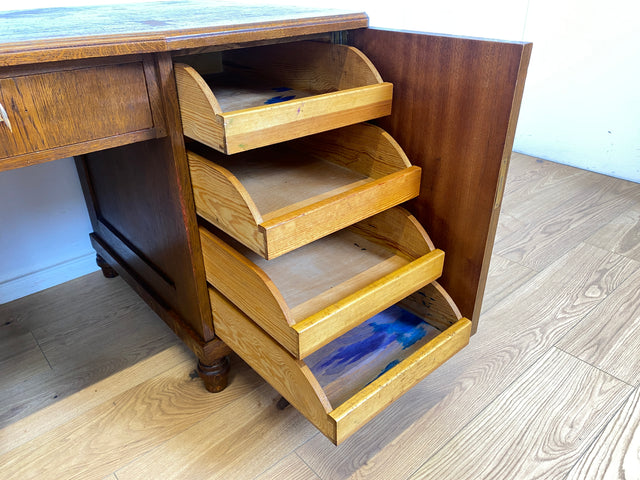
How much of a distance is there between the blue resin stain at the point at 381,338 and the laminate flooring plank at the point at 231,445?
0.52 ft

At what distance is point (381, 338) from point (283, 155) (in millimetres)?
451

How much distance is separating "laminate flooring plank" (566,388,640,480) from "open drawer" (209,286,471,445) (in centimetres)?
30

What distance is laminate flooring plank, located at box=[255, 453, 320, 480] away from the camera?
34.4 inches

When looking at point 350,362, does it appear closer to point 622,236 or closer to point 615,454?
point 615,454

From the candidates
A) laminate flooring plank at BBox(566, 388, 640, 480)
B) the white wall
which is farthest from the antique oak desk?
the white wall

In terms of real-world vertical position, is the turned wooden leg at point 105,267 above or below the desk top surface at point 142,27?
below

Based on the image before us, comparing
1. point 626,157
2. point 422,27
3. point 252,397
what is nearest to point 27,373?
point 252,397

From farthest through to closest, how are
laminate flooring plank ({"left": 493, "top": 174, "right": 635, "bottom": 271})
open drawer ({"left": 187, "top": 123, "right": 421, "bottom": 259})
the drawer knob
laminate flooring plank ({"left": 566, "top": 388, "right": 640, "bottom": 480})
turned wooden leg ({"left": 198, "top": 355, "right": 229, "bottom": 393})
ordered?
laminate flooring plank ({"left": 493, "top": 174, "right": 635, "bottom": 271}), turned wooden leg ({"left": 198, "top": 355, "right": 229, "bottom": 393}), laminate flooring plank ({"left": 566, "top": 388, "right": 640, "bottom": 480}), open drawer ({"left": 187, "top": 123, "right": 421, "bottom": 259}), the drawer knob

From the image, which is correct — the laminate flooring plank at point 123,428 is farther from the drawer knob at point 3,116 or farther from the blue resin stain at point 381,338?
the drawer knob at point 3,116

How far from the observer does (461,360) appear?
1.14m

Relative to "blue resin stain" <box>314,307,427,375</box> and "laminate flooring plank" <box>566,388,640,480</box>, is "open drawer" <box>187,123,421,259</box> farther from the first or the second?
"laminate flooring plank" <box>566,388,640,480</box>

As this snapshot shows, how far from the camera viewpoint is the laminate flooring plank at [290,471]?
2.87 feet

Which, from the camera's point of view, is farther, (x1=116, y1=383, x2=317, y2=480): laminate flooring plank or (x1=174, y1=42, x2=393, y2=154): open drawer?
(x1=116, y1=383, x2=317, y2=480): laminate flooring plank

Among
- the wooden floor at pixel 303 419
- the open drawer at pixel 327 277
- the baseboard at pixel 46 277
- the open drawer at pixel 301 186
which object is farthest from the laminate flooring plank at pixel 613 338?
the baseboard at pixel 46 277
